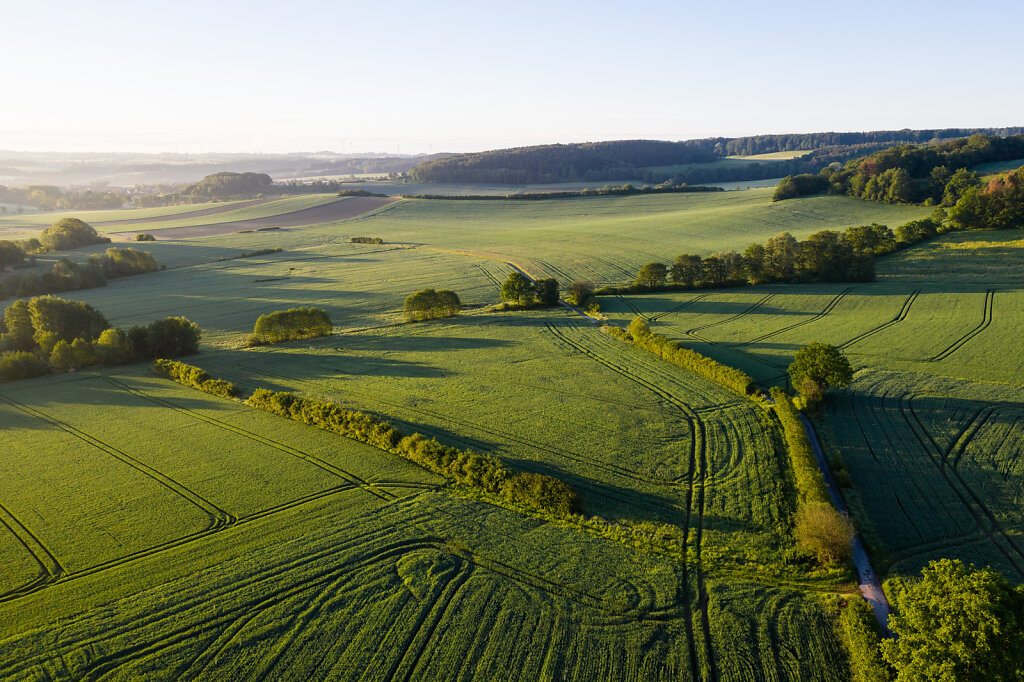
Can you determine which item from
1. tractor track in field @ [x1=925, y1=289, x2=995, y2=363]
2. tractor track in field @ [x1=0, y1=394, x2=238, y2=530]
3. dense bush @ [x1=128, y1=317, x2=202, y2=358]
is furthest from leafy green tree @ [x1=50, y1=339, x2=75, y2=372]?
tractor track in field @ [x1=925, y1=289, x2=995, y2=363]

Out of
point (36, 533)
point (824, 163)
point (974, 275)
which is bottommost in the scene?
point (36, 533)

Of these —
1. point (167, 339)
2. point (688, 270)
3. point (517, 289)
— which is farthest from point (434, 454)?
point (688, 270)

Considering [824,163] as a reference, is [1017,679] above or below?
below

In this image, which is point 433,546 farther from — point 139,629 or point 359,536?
point 139,629

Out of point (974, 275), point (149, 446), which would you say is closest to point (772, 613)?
point (149, 446)

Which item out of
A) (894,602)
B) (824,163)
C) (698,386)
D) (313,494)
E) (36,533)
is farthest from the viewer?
(824,163)

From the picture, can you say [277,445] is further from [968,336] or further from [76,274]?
[76,274]

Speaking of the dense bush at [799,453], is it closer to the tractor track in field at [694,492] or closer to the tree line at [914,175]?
the tractor track in field at [694,492]
